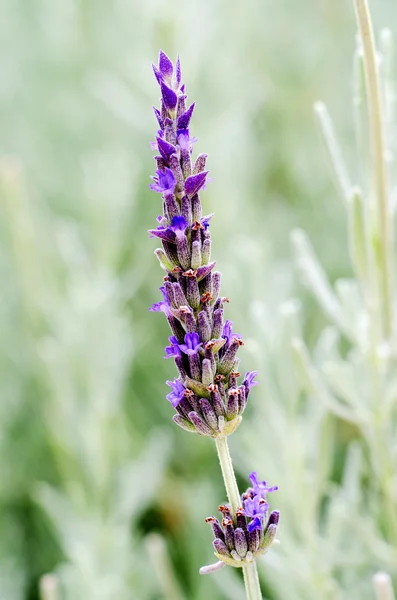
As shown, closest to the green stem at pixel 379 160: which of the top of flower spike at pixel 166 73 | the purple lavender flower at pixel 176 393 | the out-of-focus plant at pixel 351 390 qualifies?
the out-of-focus plant at pixel 351 390

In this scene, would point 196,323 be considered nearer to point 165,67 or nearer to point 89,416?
point 165,67

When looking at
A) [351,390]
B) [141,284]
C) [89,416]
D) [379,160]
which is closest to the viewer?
[379,160]

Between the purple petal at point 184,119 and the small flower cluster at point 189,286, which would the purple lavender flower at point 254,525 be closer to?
the small flower cluster at point 189,286

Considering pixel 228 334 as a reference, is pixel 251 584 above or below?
below

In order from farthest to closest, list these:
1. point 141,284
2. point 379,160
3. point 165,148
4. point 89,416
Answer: point 141,284, point 89,416, point 379,160, point 165,148

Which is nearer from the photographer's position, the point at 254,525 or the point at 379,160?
the point at 254,525

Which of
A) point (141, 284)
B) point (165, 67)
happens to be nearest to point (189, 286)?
point (165, 67)

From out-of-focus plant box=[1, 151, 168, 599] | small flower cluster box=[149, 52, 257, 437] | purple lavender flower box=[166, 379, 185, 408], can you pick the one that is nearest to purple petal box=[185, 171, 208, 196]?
small flower cluster box=[149, 52, 257, 437]
